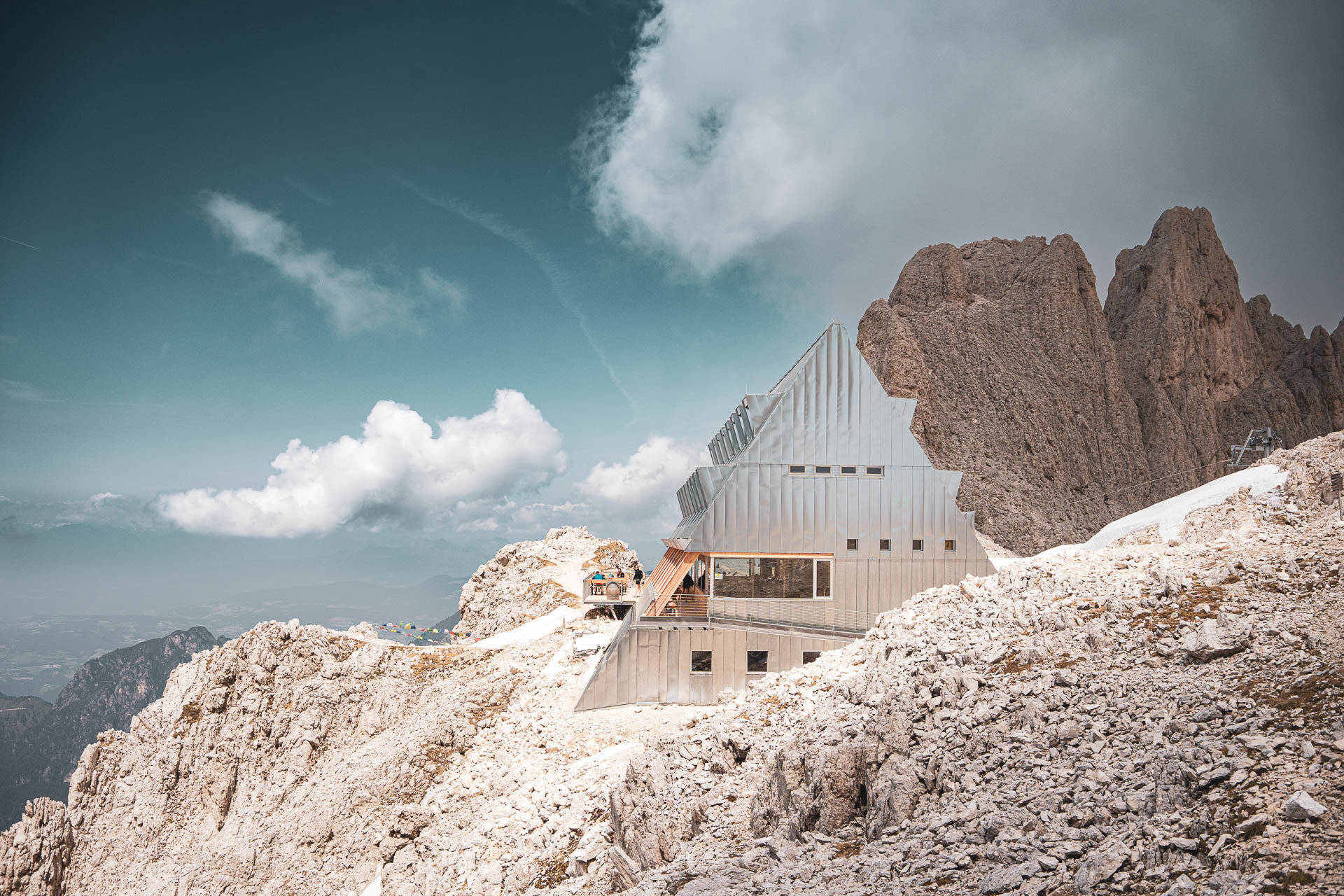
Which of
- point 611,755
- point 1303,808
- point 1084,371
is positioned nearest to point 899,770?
point 1303,808

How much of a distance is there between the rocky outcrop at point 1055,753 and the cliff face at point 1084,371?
52.4m

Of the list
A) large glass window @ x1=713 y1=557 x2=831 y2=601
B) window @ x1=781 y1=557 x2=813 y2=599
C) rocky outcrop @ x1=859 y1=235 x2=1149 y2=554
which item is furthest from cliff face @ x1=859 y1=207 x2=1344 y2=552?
window @ x1=781 y1=557 x2=813 y2=599

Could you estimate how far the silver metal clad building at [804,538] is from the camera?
2414cm

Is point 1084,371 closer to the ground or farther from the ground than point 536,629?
farther from the ground

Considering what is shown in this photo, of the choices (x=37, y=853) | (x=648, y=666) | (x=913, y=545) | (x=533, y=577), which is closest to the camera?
(x=648, y=666)

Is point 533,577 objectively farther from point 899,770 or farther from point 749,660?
point 899,770

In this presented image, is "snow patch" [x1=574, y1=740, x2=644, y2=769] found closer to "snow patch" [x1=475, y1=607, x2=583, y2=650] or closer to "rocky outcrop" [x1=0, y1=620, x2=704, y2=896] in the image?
"rocky outcrop" [x1=0, y1=620, x2=704, y2=896]

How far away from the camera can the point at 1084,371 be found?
265ft

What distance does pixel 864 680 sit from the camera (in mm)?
12812

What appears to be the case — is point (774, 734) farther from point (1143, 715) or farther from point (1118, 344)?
point (1118, 344)

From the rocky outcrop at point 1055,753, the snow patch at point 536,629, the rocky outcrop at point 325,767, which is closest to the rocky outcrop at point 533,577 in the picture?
the snow patch at point 536,629

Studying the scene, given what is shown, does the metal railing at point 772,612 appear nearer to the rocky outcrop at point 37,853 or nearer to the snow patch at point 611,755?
the snow patch at point 611,755

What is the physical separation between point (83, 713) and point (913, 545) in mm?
206362

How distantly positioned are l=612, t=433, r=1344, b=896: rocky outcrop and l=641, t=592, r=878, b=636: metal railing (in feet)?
31.1
